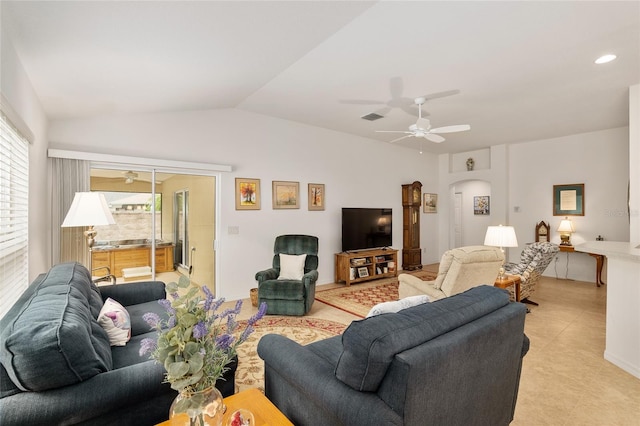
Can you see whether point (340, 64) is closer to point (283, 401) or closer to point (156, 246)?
point (283, 401)

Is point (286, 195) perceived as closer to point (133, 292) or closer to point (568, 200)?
point (133, 292)

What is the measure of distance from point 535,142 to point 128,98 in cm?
746

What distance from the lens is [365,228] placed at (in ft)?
20.5

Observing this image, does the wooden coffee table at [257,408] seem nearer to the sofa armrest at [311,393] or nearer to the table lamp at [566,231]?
the sofa armrest at [311,393]

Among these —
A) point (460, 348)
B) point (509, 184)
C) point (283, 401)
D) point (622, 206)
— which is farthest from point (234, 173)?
point (622, 206)

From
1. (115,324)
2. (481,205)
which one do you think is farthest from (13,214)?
(481,205)

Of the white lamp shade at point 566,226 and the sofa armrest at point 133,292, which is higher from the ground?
the white lamp shade at point 566,226

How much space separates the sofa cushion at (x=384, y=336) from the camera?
4.01ft

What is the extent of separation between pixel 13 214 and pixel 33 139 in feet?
2.57

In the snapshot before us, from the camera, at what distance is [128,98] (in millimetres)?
3271

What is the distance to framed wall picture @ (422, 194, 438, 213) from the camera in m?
7.97

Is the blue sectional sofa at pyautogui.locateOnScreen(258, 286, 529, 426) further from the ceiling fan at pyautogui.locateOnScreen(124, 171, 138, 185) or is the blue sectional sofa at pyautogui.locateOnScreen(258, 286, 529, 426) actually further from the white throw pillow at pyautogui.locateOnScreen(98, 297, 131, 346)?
the ceiling fan at pyautogui.locateOnScreen(124, 171, 138, 185)

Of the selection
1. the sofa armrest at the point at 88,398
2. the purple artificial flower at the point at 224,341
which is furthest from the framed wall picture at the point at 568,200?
the sofa armrest at the point at 88,398

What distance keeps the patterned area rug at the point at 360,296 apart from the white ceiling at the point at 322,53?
9.54 feet
